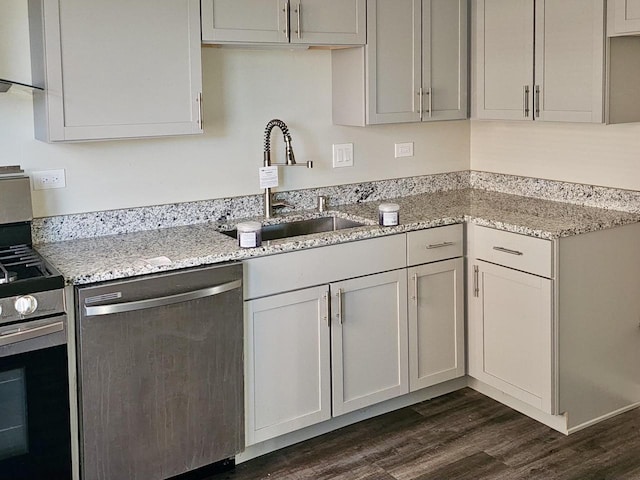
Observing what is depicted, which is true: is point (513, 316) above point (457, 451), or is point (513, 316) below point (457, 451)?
above

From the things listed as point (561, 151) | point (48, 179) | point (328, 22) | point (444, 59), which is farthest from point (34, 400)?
point (561, 151)

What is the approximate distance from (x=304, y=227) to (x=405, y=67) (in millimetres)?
914

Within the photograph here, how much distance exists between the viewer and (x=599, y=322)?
3.30m

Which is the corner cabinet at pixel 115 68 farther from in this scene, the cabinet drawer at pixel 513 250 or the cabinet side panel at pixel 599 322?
the cabinet side panel at pixel 599 322

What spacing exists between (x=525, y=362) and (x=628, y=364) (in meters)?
0.54

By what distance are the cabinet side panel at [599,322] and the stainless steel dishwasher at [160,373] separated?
143 centimetres

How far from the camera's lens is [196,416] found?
2.78m

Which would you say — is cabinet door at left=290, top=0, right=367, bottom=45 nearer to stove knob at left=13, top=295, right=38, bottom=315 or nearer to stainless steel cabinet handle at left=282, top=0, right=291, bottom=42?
stainless steel cabinet handle at left=282, top=0, right=291, bottom=42

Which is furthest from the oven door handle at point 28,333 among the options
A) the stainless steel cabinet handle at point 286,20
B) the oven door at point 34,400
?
the stainless steel cabinet handle at point 286,20

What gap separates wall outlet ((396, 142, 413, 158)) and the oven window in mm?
2296

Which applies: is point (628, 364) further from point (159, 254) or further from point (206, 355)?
point (159, 254)

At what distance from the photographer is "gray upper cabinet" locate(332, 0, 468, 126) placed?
344cm

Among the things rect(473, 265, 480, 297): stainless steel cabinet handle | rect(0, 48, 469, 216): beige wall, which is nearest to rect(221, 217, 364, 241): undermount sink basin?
rect(0, 48, 469, 216): beige wall

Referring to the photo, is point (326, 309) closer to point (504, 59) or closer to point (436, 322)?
point (436, 322)
